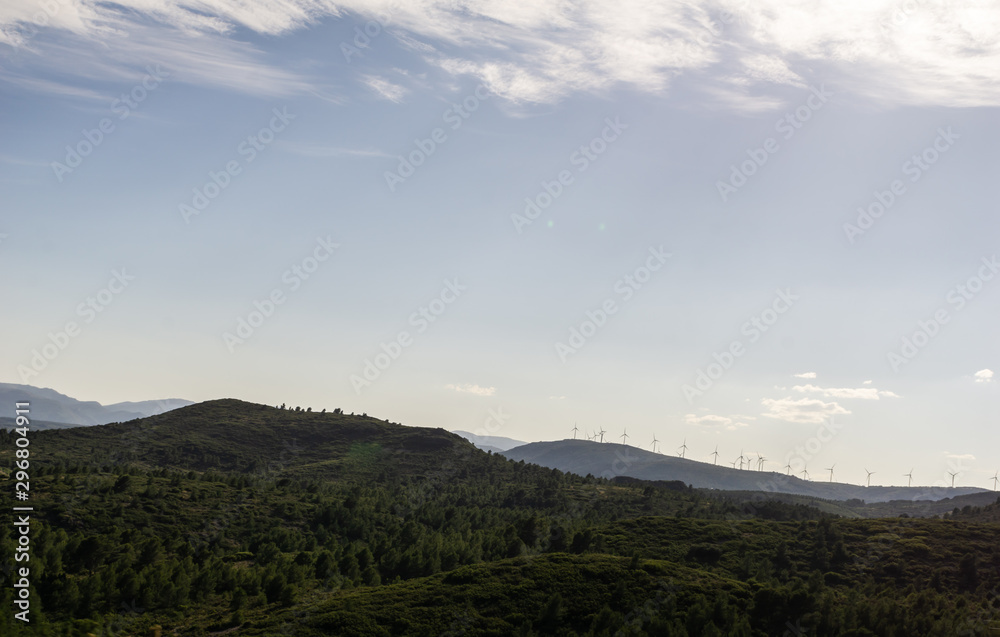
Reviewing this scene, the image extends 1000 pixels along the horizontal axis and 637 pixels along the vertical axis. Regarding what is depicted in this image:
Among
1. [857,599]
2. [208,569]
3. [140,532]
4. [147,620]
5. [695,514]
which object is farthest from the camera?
[695,514]

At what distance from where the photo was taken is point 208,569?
95.6 metres

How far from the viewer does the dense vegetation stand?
7675 cm

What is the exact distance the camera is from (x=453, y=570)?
307 feet

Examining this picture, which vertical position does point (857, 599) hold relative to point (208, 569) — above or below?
above

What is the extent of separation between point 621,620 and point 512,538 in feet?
163

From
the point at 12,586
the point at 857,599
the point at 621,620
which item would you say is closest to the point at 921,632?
the point at 857,599

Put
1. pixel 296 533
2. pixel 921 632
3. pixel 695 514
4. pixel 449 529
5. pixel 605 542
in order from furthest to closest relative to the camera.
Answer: pixel 695 514, pixel 449 529, pixel 296 533, pixel 605 542, pixel 921 632

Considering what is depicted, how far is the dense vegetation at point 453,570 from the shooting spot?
76750 millimetres

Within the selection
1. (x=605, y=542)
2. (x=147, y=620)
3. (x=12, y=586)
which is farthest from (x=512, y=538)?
(x=12, y=586)

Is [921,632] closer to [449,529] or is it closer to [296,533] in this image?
[449,529]

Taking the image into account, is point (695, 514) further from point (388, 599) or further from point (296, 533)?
point (388, 599)

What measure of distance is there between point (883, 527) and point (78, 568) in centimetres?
14801

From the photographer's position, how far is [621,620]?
75.9 m

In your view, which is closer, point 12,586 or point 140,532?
point 12,586
